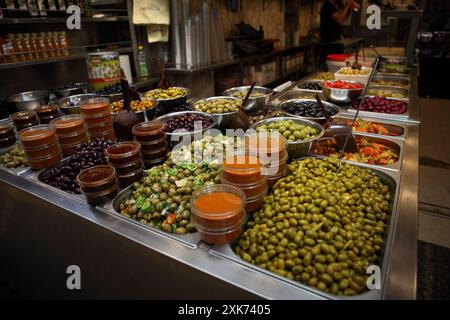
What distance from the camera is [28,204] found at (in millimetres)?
1633

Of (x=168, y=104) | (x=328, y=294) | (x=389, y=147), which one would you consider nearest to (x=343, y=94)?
(x=389, y=147)

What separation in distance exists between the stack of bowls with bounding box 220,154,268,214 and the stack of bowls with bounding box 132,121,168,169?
53cm

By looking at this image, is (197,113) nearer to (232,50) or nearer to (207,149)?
(207,149)

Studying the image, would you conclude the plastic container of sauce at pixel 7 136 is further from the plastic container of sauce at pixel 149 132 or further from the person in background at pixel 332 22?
the person in background at pixel 332 22

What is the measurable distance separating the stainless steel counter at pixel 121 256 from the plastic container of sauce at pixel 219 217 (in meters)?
0.08

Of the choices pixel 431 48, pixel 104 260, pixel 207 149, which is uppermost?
pixel 431 48

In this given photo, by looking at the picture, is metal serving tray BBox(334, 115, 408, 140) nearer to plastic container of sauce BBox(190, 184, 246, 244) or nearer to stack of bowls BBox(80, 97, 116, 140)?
plastic container of sauce BBox(190, 184, 246, 244)

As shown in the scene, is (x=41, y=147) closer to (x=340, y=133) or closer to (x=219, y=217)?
(x=219, y=217)

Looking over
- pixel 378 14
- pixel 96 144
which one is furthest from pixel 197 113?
pixel 378 14

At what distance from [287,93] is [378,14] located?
1.96 m

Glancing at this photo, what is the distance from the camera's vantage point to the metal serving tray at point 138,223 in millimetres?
1218

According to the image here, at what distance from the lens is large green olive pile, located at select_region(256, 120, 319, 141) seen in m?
1.81

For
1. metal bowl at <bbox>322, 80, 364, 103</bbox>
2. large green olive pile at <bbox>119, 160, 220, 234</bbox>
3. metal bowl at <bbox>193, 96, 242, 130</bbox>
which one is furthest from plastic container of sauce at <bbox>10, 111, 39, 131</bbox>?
metal bowl at <bbox>322, 80, 364, 103</bbox>

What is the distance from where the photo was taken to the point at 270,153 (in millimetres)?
1506
